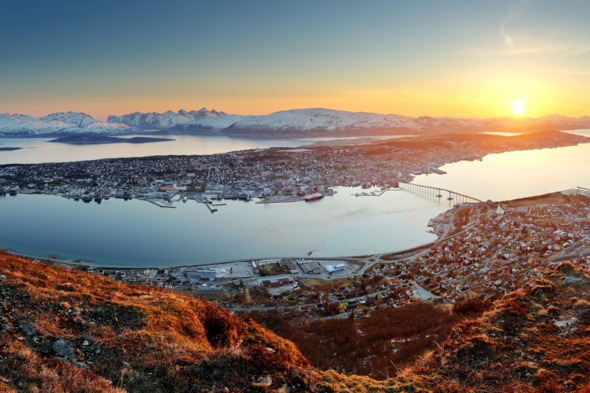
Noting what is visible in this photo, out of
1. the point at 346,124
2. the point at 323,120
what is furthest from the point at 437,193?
the point at 323,120

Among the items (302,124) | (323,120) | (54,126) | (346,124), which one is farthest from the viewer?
(54,126)

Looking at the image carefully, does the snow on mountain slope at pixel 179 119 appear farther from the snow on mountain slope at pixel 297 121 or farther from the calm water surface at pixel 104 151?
the calm water surface at pixel 104 151

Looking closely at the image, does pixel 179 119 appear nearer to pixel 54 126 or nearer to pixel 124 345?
pixel 54 126

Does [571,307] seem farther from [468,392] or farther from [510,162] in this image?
[510,162]

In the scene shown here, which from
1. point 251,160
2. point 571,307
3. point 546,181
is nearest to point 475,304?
point 571,307

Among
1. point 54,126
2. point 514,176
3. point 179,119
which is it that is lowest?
point 514,176

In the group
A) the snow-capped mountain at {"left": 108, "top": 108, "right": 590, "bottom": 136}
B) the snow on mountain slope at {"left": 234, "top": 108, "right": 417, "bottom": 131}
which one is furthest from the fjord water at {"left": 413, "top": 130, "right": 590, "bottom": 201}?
the snow on mountain slope at {"left": 234, "top": 108, "right": 417, "bottom": 131}

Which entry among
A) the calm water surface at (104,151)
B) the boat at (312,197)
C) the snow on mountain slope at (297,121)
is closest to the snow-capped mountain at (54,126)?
the snow on mountain slope at (297,121)
